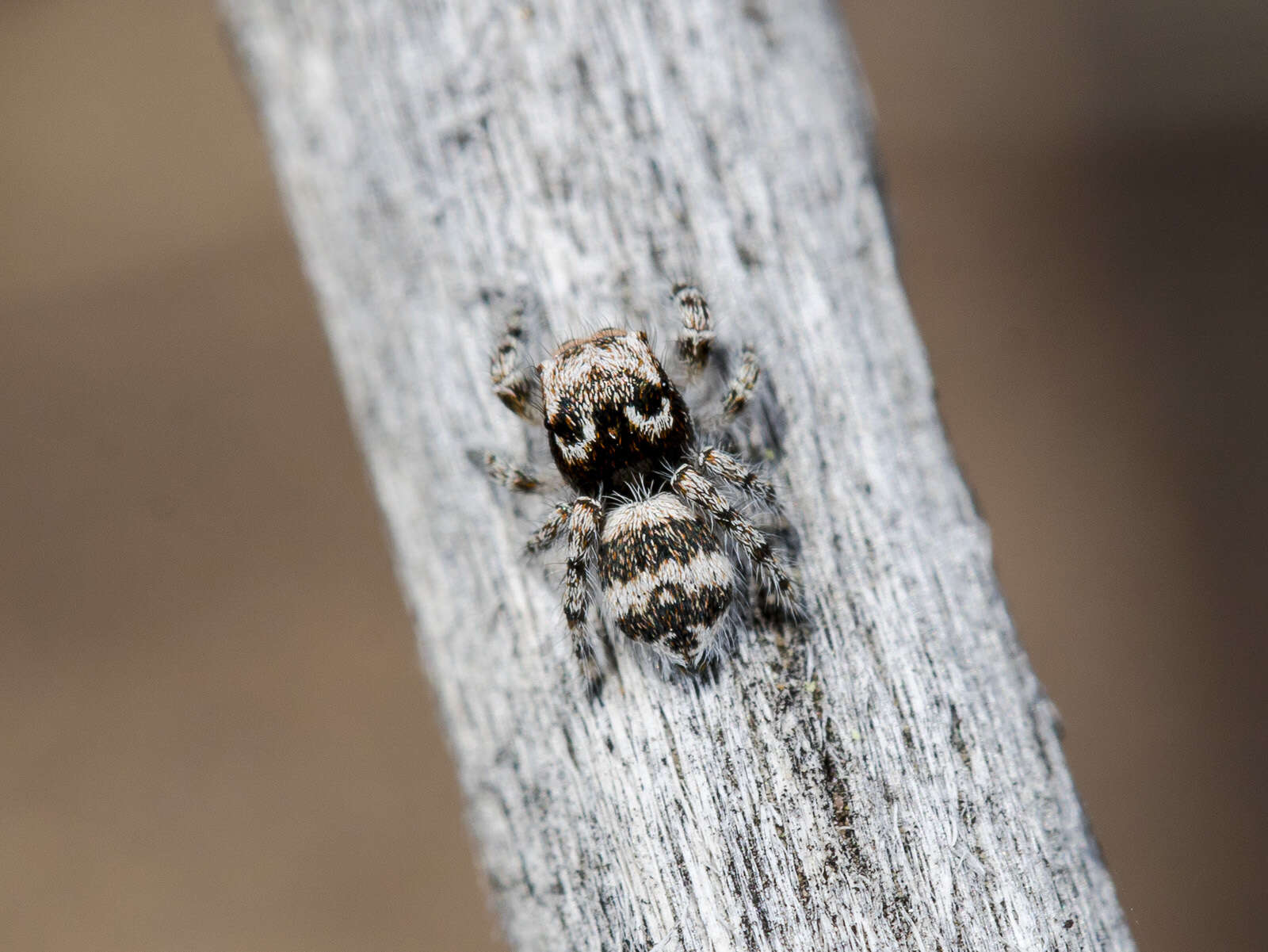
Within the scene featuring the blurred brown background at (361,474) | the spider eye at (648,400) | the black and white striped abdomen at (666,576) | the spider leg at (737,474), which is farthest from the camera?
the blurred brown background at (361,474)

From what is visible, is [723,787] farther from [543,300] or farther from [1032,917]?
[543,300]

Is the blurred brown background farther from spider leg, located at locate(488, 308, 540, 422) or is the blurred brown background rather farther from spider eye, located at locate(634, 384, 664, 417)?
spider eye, located at locate(634, 384, 664, 417)

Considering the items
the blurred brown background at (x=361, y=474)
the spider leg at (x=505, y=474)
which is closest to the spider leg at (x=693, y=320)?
the spider leg at (x=505, y=474)

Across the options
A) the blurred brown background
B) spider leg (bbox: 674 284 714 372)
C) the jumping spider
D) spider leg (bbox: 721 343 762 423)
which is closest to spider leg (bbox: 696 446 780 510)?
the jumping spider

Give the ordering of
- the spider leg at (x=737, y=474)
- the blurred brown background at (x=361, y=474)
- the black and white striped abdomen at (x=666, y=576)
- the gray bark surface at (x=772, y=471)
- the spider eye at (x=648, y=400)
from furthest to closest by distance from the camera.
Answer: the blurred brown background at (x=361, y=474) < the spider eye at (x=648, y=400) < the spider leg at (x=737, y=474) < the black and white striped abdomen at (x=666, y=576) < the gray bark surface at (x=772, y=471)

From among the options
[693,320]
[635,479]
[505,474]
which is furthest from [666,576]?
[693,320]

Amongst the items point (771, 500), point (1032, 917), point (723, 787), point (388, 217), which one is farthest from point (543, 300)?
point (1032, 917)

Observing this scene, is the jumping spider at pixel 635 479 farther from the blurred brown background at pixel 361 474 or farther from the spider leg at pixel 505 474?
the blurred brown background at pixel 361 474
